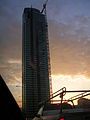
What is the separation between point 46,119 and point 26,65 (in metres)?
90.9

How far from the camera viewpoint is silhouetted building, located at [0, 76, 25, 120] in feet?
11.8

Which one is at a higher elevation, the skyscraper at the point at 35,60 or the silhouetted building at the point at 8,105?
the silhouetted building at the point at 8,105

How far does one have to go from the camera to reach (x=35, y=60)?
340ft

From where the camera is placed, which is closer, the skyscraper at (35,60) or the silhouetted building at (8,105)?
the silhouetted building at (8,105)

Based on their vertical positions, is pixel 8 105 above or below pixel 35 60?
above

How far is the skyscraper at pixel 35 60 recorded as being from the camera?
86.7 meters

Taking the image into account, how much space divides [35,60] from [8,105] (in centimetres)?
10022

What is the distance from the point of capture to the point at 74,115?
5.11 meters

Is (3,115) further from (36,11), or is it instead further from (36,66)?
(36,11)

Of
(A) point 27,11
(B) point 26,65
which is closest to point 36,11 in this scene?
(A) point 27,11

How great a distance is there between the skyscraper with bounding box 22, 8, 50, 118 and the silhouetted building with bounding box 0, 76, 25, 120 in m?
72.9

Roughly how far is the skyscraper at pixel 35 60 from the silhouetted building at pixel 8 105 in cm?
7291

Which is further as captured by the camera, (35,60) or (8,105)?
(35,60)

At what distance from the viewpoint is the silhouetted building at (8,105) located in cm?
359
